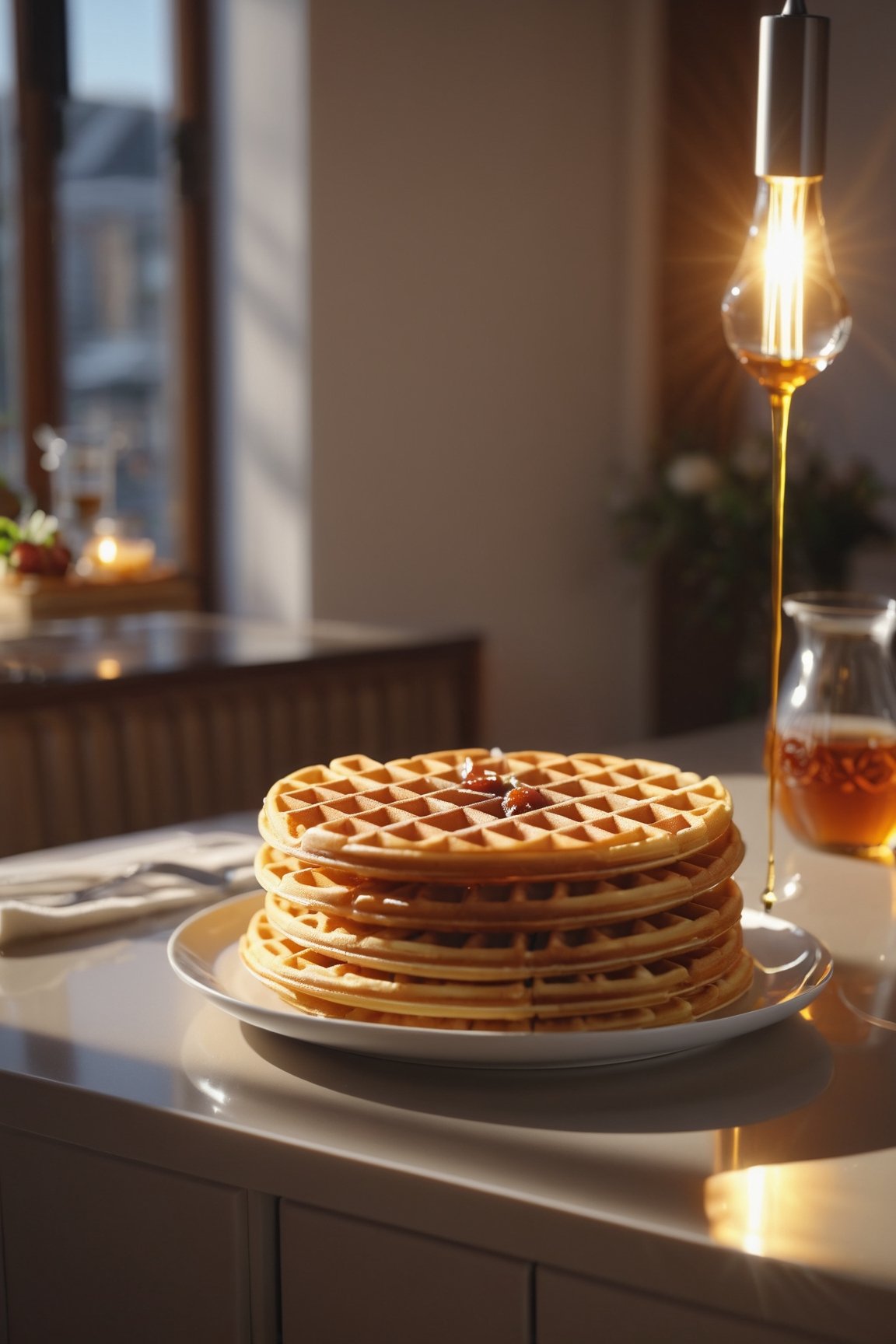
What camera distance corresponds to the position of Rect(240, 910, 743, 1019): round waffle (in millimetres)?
702

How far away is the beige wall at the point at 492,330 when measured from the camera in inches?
160

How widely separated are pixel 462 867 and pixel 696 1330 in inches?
9.1

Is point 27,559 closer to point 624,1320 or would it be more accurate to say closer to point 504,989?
point 504,989

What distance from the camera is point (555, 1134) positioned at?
66 centimetres

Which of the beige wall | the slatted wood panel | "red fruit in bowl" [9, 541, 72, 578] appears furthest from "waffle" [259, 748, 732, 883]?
the beige wall

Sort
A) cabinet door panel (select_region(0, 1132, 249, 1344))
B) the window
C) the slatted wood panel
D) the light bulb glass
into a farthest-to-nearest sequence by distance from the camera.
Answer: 1. the window
2. the slatted wood panel
3. the light bulb glass
4. cabinet door panel (select_region(0, 1132, 249, 1344))

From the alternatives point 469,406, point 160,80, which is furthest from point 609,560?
point 160,80

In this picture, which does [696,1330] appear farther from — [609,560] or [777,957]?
[609,560]

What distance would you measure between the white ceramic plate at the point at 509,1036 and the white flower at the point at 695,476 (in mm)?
3508

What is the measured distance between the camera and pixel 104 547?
3340mm

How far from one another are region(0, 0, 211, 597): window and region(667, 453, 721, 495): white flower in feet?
4.42

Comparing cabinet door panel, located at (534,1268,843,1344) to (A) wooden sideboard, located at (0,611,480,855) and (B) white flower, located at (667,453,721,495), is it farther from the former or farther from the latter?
(B) white flower, located at (667,453,721,495)

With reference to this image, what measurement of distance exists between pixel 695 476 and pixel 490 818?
11.6 ft

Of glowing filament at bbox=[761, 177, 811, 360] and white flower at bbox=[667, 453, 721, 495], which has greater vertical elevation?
glowing filament at bbox=[761, 177, 811, 360]
